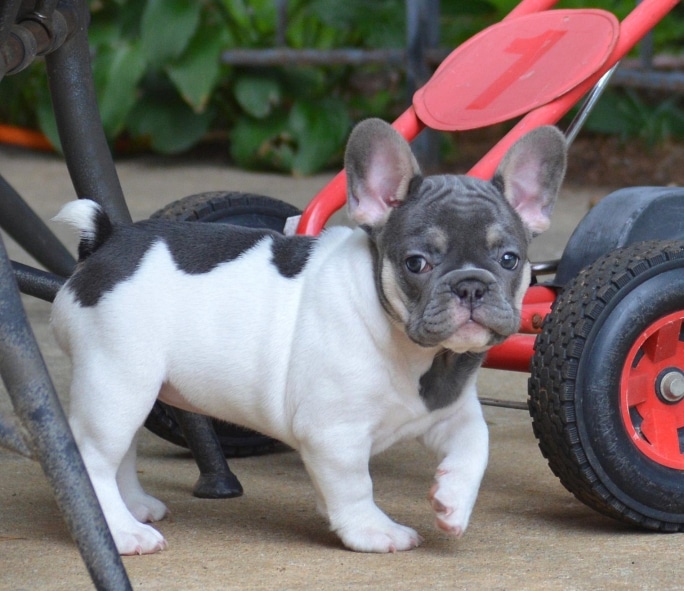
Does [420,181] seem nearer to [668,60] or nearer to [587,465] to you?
[587,465]

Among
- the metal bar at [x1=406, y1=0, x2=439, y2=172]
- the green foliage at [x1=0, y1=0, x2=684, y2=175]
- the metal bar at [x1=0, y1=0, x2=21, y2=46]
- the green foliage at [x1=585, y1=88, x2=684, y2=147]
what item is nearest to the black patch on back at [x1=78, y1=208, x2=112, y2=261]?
the metal bar at [x1=0, y1=0, x2=21, y2=46]

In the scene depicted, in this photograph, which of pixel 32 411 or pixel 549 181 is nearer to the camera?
pixel 32 411

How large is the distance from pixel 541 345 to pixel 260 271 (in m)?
0.52

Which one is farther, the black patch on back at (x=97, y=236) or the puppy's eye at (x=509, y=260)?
the black patch on back at (x=97, y=236)

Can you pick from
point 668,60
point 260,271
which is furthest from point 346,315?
point 668,60

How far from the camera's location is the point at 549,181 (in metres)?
2.10

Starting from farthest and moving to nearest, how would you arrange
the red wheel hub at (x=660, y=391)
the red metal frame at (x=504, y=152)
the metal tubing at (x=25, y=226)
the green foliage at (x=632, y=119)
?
1. the green foliage at (x=632, y=119)
2. the metal tubing at (x=25, y=226)
3. the red metal frame at (x=504, y=152)
4. the red wheel hub at (x=660, y=391)

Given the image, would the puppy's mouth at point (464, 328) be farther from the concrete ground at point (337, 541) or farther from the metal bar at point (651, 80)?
the metal bar at point (651, 80)

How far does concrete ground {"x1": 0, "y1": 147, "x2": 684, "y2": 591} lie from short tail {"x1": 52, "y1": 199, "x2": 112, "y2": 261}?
1.70 feet

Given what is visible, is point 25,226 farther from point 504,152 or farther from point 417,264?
point 417,264

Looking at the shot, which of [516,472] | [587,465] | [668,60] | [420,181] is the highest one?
[420,181]

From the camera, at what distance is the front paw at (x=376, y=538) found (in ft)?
Answer: 6.60

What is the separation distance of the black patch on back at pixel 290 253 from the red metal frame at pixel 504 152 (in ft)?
1.13

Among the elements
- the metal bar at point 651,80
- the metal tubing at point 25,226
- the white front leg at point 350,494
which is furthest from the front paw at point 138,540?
the metal bar at point 651,80
